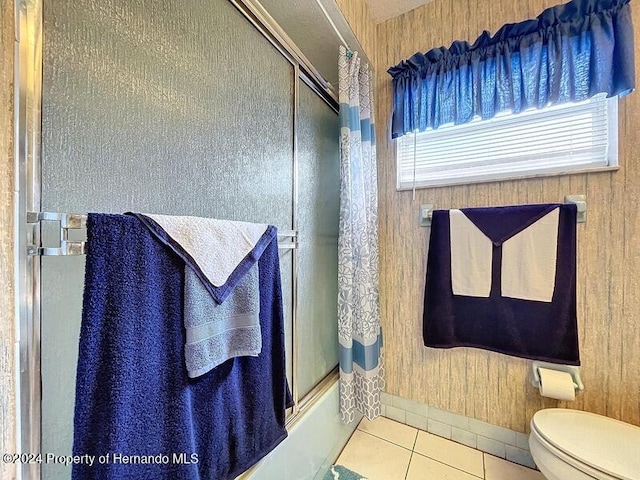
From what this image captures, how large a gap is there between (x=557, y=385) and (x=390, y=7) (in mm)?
2161

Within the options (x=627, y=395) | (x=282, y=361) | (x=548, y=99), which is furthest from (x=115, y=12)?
(x=627, y=395)

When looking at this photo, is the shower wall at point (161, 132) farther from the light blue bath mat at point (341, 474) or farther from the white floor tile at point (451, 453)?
the white floor tile at point (451, 453)

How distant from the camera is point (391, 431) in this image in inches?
60.0

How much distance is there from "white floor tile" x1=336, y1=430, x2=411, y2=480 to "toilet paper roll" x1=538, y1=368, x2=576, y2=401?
2.43 ft

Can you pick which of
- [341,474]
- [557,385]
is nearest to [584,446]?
[557,385]

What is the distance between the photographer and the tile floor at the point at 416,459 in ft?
4.03

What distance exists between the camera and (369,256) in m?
1.39

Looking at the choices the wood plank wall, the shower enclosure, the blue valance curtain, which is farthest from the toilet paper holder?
the wood plank wall

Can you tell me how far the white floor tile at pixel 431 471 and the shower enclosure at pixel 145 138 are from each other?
62 centimetres

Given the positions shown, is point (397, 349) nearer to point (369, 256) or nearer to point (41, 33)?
point (369, 256)

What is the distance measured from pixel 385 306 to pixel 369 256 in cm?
45

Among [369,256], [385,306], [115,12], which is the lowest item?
[385,306]

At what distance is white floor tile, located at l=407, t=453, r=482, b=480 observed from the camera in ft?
3.97

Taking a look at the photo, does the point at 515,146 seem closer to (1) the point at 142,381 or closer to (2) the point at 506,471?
(2) the point at 506,471
